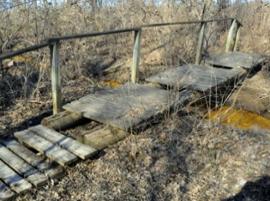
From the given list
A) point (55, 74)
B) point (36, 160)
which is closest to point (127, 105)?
point (55, 74)

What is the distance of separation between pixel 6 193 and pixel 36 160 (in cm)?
57

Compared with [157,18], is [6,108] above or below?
below

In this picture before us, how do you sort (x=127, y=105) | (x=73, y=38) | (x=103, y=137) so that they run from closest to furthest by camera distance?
1. (x=103, y=137)
2. (x=73, y=38)
3. (x=127, y=105)

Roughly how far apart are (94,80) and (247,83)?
9.97ft

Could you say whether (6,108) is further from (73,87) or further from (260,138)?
(260,138)

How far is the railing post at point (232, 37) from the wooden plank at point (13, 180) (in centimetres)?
643

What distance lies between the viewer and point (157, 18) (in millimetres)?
8984

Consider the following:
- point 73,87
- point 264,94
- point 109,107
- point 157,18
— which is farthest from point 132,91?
point 157,18

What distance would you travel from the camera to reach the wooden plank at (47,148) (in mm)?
3302

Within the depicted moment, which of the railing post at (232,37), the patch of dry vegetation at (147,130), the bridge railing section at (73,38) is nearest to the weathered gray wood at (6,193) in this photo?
the patch of dry vegetation at (147,130)

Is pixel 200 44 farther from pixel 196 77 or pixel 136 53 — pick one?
pixel 136 53

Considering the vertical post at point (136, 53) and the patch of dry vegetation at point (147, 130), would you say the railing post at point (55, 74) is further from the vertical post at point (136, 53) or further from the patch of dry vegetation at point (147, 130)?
the vertical post at point (136, 53)

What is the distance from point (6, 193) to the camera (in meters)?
2.82

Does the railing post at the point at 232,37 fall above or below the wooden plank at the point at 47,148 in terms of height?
above
